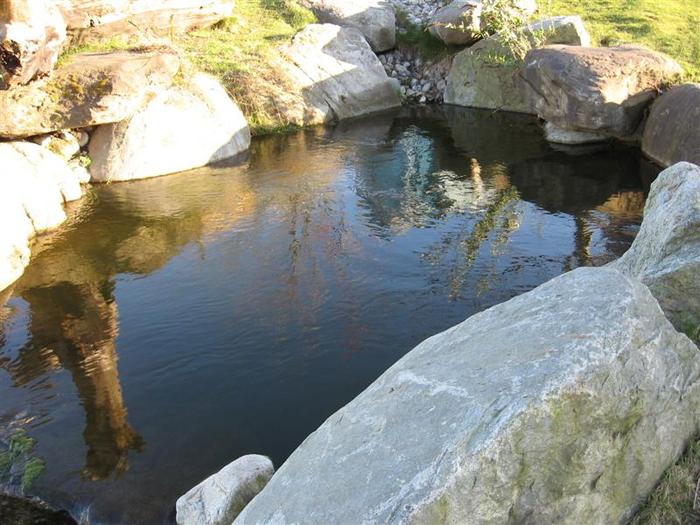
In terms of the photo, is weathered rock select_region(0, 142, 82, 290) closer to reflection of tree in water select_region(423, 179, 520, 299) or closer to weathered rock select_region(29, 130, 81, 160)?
weathered rock select_region(29, 130, 81, 160)

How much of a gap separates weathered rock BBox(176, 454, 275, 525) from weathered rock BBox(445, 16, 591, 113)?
1954cm

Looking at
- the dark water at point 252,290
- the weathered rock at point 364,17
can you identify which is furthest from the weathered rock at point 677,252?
the weathered rock at point 364,17

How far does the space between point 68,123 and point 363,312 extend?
32.9 ft

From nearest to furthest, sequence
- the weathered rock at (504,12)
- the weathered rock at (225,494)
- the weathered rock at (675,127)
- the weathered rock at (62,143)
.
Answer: the weathered rock at (225,494)
the weathered rock at (675,127)
the weathered rock at (62,143)
the weathered rock at (504,12)

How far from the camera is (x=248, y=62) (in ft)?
76.8

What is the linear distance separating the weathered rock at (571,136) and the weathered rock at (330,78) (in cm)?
793

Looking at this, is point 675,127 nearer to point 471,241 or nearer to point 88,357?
point 471,241

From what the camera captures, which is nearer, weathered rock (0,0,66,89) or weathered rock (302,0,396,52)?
weathered rock (0,0,66,89)

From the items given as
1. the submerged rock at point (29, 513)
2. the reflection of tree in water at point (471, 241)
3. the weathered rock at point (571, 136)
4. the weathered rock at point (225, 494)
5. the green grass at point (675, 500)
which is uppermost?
the weathered rock at point (571, 136)

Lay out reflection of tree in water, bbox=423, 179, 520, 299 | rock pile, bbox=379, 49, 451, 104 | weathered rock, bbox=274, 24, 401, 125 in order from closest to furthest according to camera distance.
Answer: reflection of tree in water, bbox=423, 179, 520, 299, weathered rock, bbox=274, 24, 401, 125, rock pile, bbox=379, 49, 451, 104

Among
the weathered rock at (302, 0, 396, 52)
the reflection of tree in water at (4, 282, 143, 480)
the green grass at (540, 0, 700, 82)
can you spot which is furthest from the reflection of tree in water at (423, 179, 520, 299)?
the weathered rock at (302, 0, 396, 52)

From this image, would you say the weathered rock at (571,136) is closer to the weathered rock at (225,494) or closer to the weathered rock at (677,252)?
the weathered rock at (677,252)

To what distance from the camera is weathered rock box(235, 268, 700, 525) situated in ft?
13.1

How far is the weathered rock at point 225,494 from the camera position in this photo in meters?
5.85
